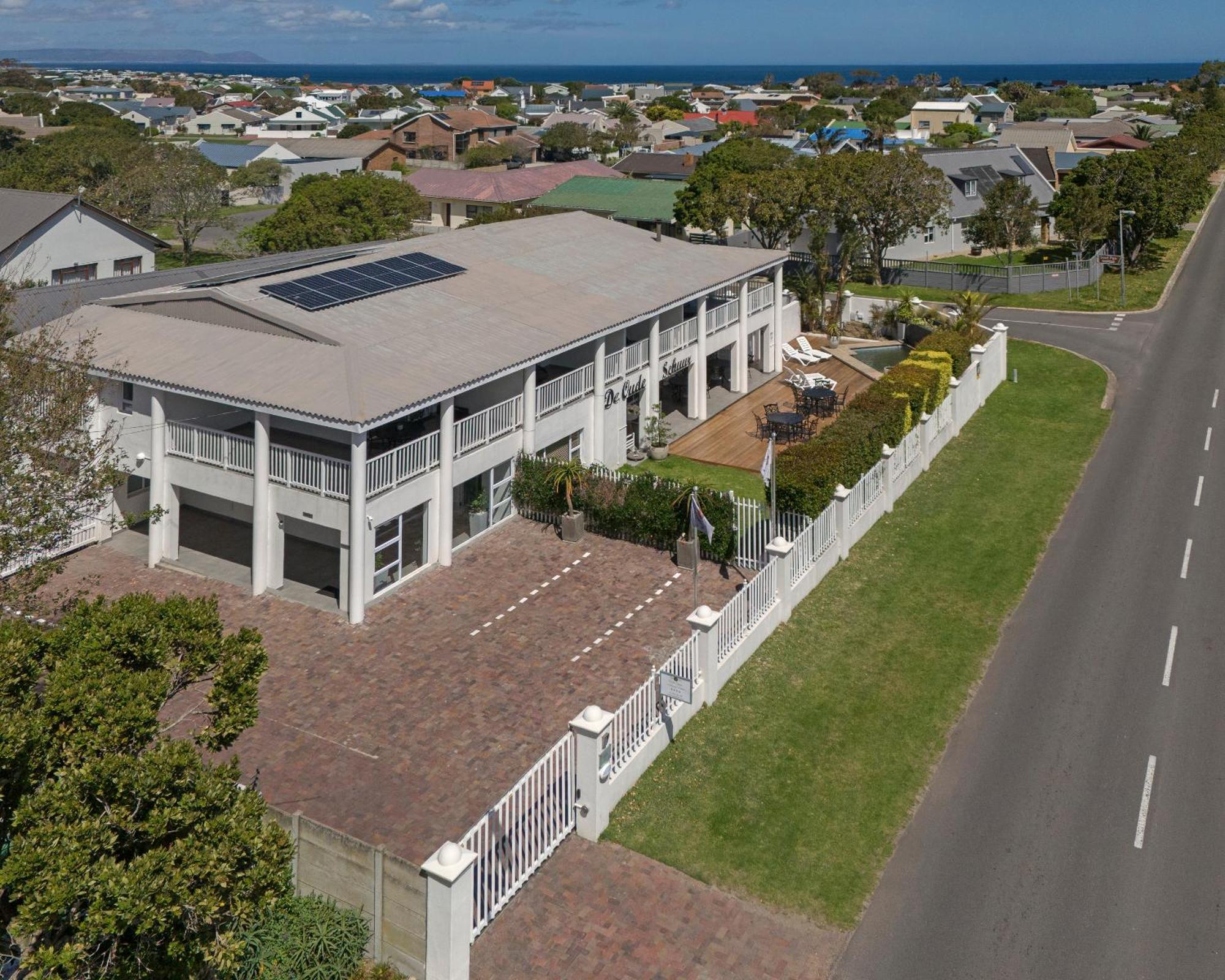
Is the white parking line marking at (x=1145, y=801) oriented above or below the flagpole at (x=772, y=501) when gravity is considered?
below

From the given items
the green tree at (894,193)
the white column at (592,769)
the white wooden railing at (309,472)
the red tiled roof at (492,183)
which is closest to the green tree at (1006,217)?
the green tree at (894,193)

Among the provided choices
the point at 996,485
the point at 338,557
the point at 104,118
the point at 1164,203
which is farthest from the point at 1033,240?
the point at 104,118

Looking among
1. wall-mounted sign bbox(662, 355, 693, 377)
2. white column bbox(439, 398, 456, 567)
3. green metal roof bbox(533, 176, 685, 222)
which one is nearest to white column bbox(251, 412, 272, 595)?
white column bbox(439, 398, 456, 567)

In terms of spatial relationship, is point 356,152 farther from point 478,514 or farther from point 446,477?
point 446,477

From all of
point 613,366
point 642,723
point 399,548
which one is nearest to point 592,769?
point 642,723

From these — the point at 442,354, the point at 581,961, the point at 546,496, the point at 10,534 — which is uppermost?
the point at 442,354

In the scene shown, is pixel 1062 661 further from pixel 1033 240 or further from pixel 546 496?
pixel 1033 240

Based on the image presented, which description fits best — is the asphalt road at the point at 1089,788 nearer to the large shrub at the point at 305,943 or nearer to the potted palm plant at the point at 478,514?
the large shrub at the point at 305,943
